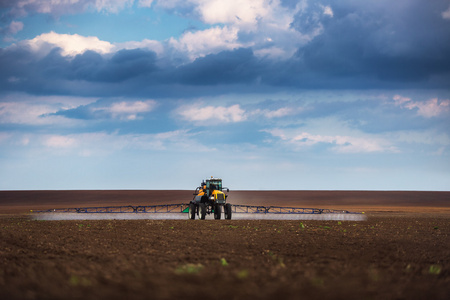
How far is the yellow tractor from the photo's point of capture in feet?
123

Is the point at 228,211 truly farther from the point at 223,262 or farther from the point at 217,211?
the point at 223,262

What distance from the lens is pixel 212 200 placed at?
3806 centimetres

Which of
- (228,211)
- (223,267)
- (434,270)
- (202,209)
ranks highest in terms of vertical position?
(202,209)

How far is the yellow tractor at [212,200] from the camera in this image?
123ft

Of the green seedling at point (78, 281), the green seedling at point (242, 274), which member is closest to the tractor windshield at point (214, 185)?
the green seedling at point (242, 274)

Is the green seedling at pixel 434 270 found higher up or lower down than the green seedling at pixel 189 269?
lower down

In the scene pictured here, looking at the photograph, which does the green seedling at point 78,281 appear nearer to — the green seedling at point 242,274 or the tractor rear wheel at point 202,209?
the green seedling at point 242,274

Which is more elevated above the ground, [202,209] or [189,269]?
[202,209]

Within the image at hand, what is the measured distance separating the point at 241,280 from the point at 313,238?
38.9 ft

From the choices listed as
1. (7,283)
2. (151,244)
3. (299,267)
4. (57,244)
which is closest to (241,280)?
(299,267)

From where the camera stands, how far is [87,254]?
55.1ft

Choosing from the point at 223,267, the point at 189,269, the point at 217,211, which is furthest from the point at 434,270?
the point at 217,211

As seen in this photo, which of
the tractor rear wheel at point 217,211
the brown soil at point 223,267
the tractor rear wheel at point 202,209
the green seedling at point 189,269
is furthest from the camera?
the tractor rear wheel at point 202,209

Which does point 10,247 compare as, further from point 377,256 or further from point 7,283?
point 377,256
